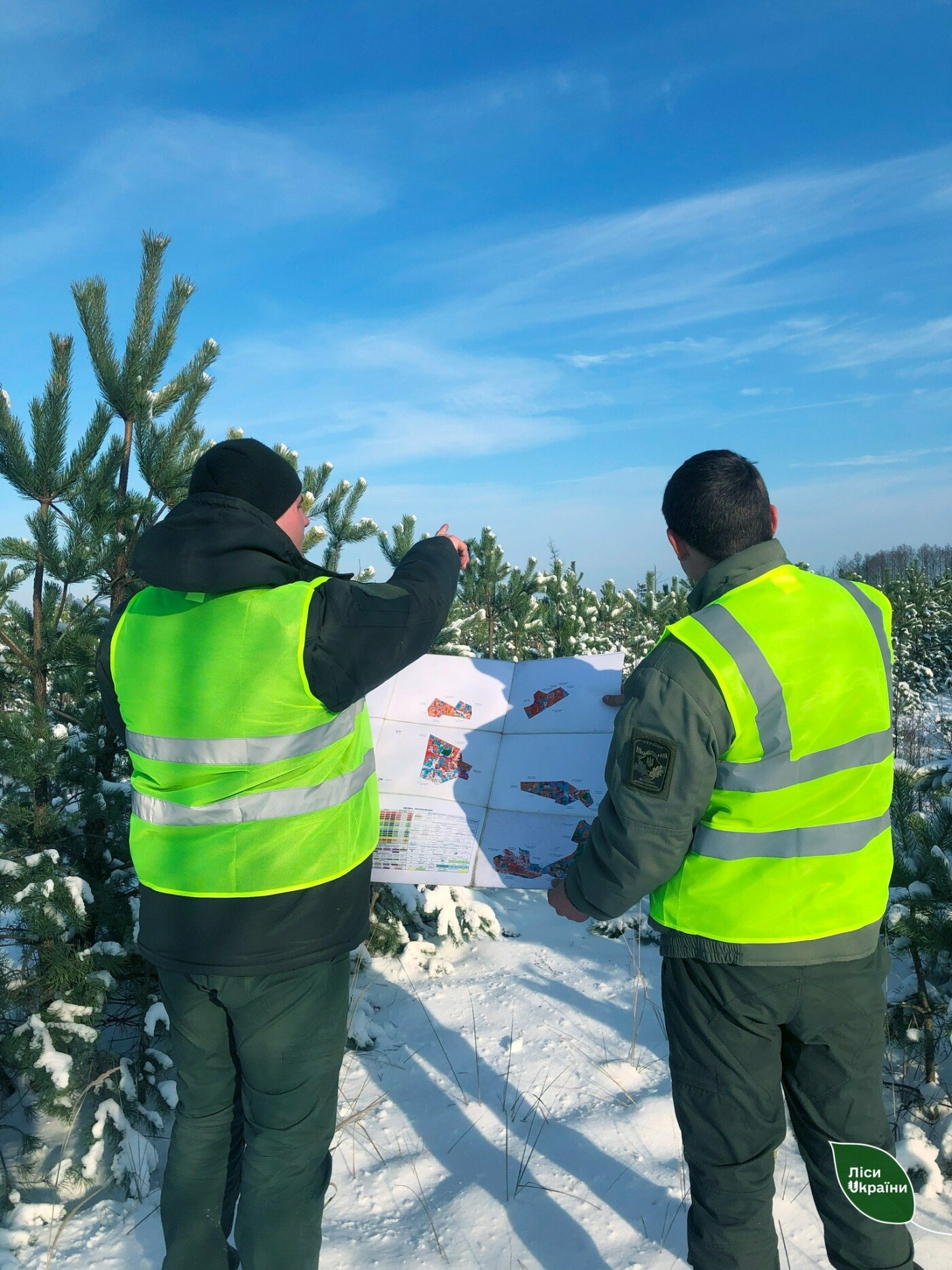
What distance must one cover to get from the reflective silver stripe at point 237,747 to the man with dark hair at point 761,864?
70 cm

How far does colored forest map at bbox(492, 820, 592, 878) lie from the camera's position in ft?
8.77

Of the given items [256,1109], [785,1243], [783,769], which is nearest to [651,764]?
[783,769]

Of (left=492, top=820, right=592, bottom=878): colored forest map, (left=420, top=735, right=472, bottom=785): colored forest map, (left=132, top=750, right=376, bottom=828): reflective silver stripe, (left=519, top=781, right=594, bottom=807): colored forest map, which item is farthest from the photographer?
(left=420, top=735, right=472, bottom=785): colored forest map

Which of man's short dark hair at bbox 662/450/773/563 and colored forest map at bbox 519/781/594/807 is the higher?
man's short dark hair at bbox 662/450/773/563

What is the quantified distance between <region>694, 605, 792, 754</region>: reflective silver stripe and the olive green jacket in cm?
7

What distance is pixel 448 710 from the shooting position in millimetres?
3145

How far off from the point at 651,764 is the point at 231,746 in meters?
0.94

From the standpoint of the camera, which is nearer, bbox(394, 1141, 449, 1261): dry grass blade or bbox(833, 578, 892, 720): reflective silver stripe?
bbox(833, 578, 892, 720): reflective silver stripe

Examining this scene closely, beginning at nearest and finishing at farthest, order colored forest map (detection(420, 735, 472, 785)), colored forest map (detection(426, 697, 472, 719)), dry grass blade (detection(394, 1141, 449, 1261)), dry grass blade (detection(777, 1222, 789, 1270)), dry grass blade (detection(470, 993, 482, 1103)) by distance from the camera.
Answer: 1. dry grass blade (detection(777, 1222, 789, 1270))
2. dry grass blade (detection(394, 1141, 449, 1261))
3. colored forest map (detection(420, 735, 472, 785))
4. colored forest map (detection(426, 697, 472, 719))
5. dry grass blade (detection(470, 993, 482, 1103))

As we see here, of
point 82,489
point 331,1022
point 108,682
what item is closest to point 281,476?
point 108,682

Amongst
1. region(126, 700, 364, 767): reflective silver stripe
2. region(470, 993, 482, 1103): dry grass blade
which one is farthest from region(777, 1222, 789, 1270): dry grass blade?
region(126, 700, 364, 767): reflective silver stripe

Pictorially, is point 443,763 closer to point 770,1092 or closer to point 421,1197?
point 421,1197

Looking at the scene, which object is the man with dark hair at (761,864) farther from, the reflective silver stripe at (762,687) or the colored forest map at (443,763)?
the colored forest map at (443,763)

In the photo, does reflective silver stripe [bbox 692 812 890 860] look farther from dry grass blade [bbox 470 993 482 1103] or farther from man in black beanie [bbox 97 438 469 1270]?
dry grass blade [bbox 470 993 482 1103]
